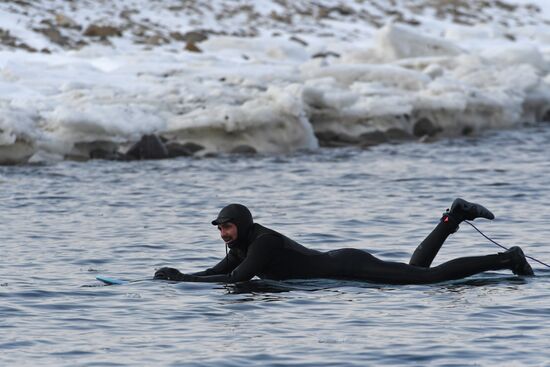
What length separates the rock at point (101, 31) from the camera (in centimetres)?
3709

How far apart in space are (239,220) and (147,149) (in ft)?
41.2

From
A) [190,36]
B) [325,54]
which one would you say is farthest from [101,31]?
[325,54]

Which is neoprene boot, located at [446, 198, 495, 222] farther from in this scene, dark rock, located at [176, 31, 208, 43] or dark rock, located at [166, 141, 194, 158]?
dark rock, located at [176, 31, 208, 43]

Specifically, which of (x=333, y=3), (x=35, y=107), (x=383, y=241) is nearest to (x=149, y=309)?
(x=383, y=241)

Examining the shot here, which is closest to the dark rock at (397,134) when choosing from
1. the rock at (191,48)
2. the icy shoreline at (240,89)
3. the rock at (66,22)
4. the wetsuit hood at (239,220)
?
the icy shoreline at (240,89)

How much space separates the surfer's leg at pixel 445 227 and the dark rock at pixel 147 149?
12294 mm

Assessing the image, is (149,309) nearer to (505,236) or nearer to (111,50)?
(505,236)

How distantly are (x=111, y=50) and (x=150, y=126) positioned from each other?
959 centimetres

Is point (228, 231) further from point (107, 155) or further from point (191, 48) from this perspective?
point (191, 48)

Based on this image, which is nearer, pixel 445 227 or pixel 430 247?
pixel 430 247

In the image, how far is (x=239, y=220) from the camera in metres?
13.1

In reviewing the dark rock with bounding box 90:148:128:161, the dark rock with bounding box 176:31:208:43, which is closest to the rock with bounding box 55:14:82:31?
the dark rock with bounding box 176:31:208:43

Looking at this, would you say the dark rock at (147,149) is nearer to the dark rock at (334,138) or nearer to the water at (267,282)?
the water at (267,282)

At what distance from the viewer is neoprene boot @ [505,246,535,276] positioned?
526 inches
